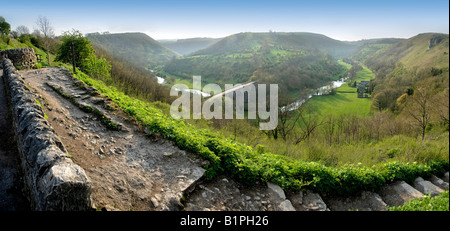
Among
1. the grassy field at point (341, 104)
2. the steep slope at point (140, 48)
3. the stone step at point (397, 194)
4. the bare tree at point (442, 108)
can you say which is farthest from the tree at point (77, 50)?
the steep slope at point (140, 48)

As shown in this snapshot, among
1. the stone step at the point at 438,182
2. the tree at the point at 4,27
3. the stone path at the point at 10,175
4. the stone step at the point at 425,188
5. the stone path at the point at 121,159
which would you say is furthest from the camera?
the tree at the point at 4,27

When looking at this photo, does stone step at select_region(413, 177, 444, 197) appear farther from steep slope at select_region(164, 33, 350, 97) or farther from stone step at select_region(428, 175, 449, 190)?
steep slope at select_region(164, 33, 350, 97)

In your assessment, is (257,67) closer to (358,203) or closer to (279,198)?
(358,203)

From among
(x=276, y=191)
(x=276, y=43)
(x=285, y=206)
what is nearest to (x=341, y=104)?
(x=276, y=191)

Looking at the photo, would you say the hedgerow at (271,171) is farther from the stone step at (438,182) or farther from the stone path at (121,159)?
the stone step at (438,182)

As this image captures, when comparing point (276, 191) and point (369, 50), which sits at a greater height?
point (369, 50)

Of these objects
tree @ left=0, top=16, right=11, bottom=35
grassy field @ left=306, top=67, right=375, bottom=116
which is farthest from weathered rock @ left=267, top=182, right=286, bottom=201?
grassy field @ left=306, top=67, right=375, bottom=116

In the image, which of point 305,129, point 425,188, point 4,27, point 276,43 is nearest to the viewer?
point 425,188
